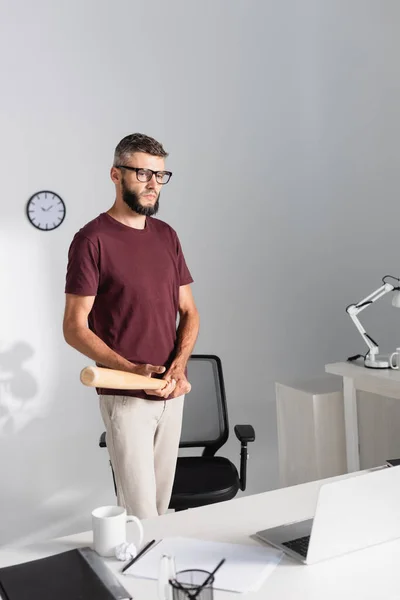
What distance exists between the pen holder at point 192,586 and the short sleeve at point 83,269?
1182 millimetres

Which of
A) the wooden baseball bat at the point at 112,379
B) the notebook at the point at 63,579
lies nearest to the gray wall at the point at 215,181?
the wooden baseball bat at the point at 112,379

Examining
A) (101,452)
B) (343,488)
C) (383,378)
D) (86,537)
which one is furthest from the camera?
(101,452)

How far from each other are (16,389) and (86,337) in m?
1.52

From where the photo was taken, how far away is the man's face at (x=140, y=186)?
2.15 metres

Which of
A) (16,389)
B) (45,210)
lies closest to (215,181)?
(45,210)

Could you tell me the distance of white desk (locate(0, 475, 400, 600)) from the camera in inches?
46.3

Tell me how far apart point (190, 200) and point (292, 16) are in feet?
4.22

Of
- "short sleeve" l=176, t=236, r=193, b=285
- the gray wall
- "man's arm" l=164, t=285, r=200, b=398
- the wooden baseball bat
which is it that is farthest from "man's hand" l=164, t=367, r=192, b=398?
the gray wall

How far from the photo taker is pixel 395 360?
10.4 ft

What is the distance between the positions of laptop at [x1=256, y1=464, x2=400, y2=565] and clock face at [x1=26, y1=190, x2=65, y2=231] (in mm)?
2455

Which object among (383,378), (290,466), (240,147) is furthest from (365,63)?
(290,466)

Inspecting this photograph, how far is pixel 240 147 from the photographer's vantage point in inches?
149

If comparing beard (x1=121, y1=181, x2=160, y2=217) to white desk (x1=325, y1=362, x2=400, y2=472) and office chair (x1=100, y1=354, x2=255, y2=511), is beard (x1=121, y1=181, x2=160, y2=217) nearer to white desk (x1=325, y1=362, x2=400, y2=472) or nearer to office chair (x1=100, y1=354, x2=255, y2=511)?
office chair (x1=100, y1=354, x2=255, y2=511)

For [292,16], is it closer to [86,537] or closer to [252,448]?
[252,448]
